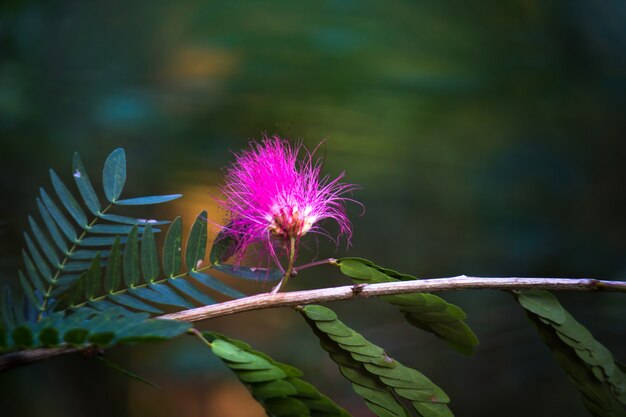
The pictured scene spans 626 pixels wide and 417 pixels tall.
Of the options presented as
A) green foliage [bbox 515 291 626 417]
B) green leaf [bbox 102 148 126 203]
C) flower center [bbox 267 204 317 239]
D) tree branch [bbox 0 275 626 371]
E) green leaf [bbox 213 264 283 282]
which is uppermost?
green leaf [bbox 102 148 126 203]

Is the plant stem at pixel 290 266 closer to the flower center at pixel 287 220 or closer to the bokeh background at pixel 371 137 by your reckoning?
the flower center at pixel 287 220

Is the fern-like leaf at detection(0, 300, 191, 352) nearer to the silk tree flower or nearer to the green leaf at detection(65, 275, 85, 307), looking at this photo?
the green leaf at detection(65, 275, 85, 307)

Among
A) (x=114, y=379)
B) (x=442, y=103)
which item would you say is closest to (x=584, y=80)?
(x=442, y=103)

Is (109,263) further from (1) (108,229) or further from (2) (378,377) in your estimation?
(2) (378,377)

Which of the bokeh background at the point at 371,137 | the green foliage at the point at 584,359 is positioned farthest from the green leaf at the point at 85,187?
the bokeh background at the point at 371,137

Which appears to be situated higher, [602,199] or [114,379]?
[602,199]

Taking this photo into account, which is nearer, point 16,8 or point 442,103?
point 16,8

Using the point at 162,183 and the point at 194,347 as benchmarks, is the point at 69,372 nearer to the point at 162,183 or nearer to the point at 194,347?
the point at 194,347

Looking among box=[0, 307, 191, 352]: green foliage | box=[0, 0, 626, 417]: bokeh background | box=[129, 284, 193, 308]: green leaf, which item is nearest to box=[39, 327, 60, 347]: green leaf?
box=[0, 307, 191, 352]: green foliage
